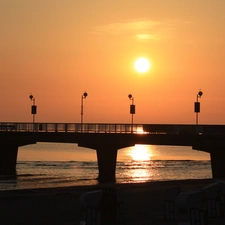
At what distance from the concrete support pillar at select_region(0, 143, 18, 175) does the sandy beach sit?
1662 inches

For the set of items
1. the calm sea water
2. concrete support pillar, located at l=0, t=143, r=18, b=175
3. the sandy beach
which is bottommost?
the calm sea water

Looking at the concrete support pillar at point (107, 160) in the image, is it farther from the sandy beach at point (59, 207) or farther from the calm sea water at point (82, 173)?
the sandy beach at point (59, 207)

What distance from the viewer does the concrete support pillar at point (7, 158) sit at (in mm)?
78500

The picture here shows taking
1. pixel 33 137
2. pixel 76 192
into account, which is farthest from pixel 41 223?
pixel 33 137

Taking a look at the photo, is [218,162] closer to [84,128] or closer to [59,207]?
[84,128]

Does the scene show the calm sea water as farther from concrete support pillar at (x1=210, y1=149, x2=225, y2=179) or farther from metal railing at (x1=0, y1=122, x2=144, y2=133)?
concrete support pillar at (x1=210, y1=149, x2=225, y2=179)

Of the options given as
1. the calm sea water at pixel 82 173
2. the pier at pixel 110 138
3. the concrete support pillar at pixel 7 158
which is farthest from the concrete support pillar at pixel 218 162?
the concrete support pillar at pixel 7 158

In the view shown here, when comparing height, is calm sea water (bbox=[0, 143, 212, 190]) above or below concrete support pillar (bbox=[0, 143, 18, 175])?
below

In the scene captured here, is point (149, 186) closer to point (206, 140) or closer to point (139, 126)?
point (206, 140)

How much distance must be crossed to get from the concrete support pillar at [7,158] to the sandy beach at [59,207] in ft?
139

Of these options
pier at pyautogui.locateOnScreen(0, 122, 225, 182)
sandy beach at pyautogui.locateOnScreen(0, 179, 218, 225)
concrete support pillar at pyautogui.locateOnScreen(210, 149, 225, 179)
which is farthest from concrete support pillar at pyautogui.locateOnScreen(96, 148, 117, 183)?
sandy beach at pyautogui.locateOnScreen(0, 179, 218, 225)

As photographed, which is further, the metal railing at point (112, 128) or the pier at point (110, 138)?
the metal railing at point (112, 128)

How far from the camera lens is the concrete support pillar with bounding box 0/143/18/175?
258 feet

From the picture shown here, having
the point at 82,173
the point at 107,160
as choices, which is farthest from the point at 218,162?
A: the point at 82,173
